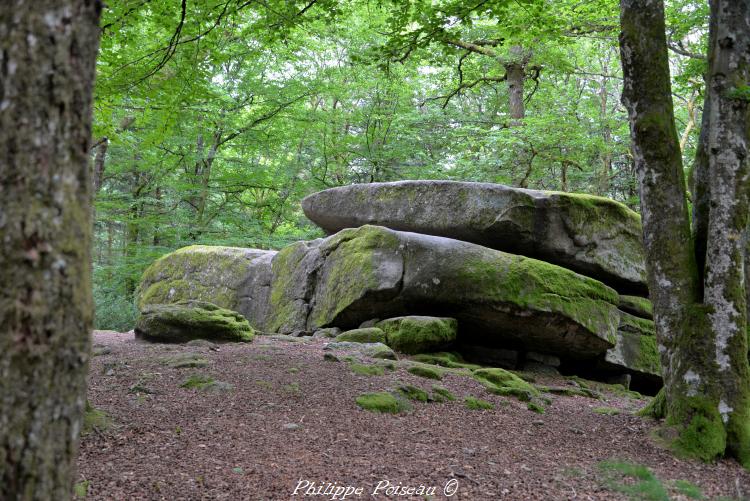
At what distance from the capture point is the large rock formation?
9.98 m

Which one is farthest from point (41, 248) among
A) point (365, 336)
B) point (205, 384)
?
point (365, 336)

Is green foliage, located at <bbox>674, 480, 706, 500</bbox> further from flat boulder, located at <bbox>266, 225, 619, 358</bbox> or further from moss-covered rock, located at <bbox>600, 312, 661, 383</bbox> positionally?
moss-covered rock, located at <bbox>600, 312, 661, 383</bbox>

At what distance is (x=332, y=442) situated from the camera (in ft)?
14.6

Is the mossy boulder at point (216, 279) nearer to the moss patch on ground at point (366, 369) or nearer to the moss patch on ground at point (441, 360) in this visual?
the moss patch on ground at point (441, 360)

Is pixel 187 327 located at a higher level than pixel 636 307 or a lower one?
lower

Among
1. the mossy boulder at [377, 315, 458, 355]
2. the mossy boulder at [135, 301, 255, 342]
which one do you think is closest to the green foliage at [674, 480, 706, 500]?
the mossy boulder at [377, 315, 458, 355]

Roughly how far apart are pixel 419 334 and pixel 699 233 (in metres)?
4.14

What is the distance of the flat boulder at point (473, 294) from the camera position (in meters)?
8.80

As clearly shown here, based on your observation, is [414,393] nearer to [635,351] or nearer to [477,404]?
[477,404]

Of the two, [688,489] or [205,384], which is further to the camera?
[205,384]

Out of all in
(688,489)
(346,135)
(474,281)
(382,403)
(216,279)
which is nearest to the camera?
(688,489)

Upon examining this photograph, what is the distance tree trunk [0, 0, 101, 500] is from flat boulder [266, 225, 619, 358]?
7.37 m

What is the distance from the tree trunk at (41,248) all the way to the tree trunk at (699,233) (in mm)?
5044

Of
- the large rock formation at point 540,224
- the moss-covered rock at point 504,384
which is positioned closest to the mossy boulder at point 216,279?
the large rock formation at point 540,224
